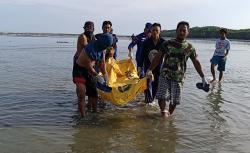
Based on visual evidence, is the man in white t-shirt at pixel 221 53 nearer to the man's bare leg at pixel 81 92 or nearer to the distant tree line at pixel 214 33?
the man's bare leg at pixel 81 92

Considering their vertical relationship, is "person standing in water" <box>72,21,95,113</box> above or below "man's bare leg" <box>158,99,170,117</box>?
above

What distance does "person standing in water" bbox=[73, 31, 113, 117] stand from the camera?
748 centimetres

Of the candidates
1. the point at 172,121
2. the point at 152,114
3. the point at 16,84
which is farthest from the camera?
the point at 16,84

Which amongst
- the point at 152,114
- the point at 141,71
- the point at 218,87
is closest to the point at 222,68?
the point at 218,87

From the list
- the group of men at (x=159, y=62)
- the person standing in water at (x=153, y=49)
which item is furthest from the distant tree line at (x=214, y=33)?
the group of men at (x=159, y=62)

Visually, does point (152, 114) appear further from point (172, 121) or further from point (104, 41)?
point (104, 41)

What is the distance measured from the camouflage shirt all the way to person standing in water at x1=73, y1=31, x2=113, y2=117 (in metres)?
1.15

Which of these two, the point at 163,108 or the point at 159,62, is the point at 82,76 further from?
the point at 163,108

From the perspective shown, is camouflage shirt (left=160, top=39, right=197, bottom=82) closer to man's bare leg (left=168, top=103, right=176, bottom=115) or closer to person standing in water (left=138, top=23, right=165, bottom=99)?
man's bare leg (left=168, top=103, right=176, bottom=115)

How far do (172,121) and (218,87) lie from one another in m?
4.94

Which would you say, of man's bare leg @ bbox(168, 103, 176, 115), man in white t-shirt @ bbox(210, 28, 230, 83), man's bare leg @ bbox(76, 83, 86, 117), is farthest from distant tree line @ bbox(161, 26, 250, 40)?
man's bare leg @ bbox(76, 83, 86, 117)

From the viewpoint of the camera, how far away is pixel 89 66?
7535 mm

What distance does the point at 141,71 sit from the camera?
382 inches

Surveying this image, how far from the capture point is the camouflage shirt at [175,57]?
25.6 feet
